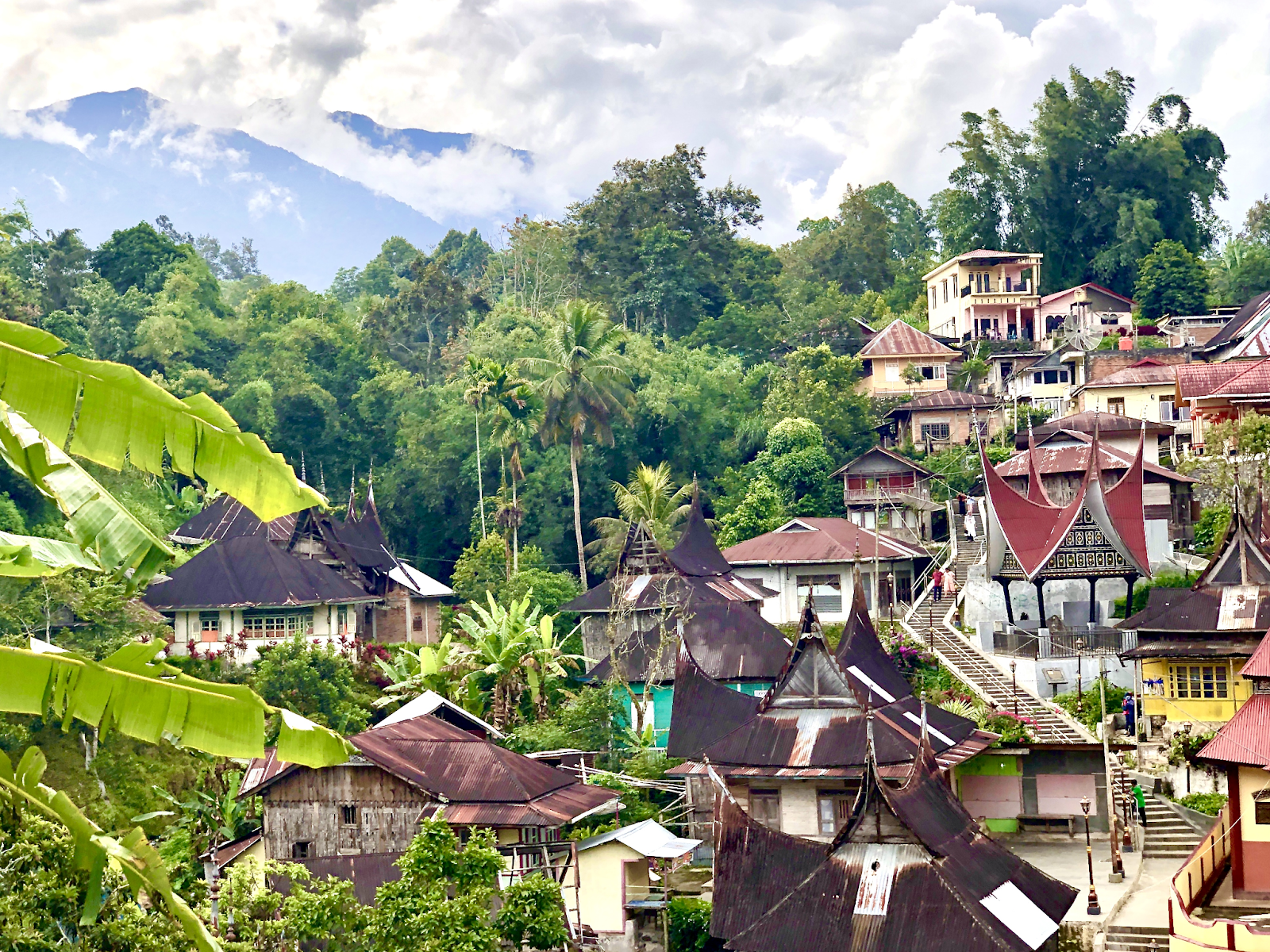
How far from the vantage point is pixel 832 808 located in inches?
1080

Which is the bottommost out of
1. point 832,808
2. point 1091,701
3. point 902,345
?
point 832,808

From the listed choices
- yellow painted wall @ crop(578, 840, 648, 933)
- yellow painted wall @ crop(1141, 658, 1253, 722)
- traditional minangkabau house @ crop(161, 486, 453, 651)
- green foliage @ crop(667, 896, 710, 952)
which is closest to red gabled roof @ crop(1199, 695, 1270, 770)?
yellow painted wall @ crop(1141, 658, 1253, 722)

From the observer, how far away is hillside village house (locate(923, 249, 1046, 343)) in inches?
2319

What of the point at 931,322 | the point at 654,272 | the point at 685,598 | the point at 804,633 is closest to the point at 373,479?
the point at 654,272

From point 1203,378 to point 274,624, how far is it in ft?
83.0

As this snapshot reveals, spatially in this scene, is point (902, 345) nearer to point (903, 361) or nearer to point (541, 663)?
point (903, 361)

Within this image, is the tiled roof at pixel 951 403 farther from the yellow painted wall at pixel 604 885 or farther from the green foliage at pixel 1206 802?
the yellow painted wall at pixel 604 885

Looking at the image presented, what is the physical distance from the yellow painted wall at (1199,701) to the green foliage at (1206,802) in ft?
8.65

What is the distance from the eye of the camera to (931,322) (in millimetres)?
63500

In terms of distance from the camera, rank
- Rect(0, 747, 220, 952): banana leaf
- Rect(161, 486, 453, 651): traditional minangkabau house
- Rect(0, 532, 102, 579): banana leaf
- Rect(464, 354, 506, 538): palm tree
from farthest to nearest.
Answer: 1. Rect(464, 354, 506, 538): palm tree
2. Rect(161, 486, 453, 651): traditional minangkabau house
3. Rect(0, 532, 102, 579): banana leaf
4. Rect(0, 747, 220, 952): banana leaf

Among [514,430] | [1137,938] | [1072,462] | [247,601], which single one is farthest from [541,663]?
[1137,938]

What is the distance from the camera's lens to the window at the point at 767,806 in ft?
91.0

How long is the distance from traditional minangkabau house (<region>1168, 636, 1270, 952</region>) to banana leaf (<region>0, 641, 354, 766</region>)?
17.7 metres

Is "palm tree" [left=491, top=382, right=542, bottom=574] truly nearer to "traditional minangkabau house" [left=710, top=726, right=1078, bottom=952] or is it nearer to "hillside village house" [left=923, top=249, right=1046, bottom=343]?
"hillside village house" [left=923, top=249, right=1046, bottom=343]
